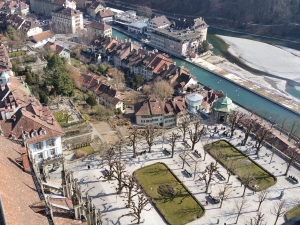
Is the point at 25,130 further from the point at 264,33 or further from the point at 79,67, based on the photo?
the point at 264,33

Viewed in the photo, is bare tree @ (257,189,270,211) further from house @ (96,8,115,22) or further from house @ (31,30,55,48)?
house @ (96,8,115,22)

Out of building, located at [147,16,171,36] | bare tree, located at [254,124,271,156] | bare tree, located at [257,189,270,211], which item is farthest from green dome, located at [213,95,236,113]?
building, located at [147,16,171,36]

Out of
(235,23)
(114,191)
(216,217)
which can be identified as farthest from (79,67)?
(235,23)

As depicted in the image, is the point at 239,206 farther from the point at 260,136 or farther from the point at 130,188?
the point at 260,136

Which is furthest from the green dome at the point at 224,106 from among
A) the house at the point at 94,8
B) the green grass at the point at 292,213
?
the house at the point at 94,8

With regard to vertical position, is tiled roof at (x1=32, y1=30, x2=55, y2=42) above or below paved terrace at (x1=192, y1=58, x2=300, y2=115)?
above

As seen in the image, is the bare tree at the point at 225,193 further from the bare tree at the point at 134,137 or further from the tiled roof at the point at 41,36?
the tiled roof at the point at 41,36
